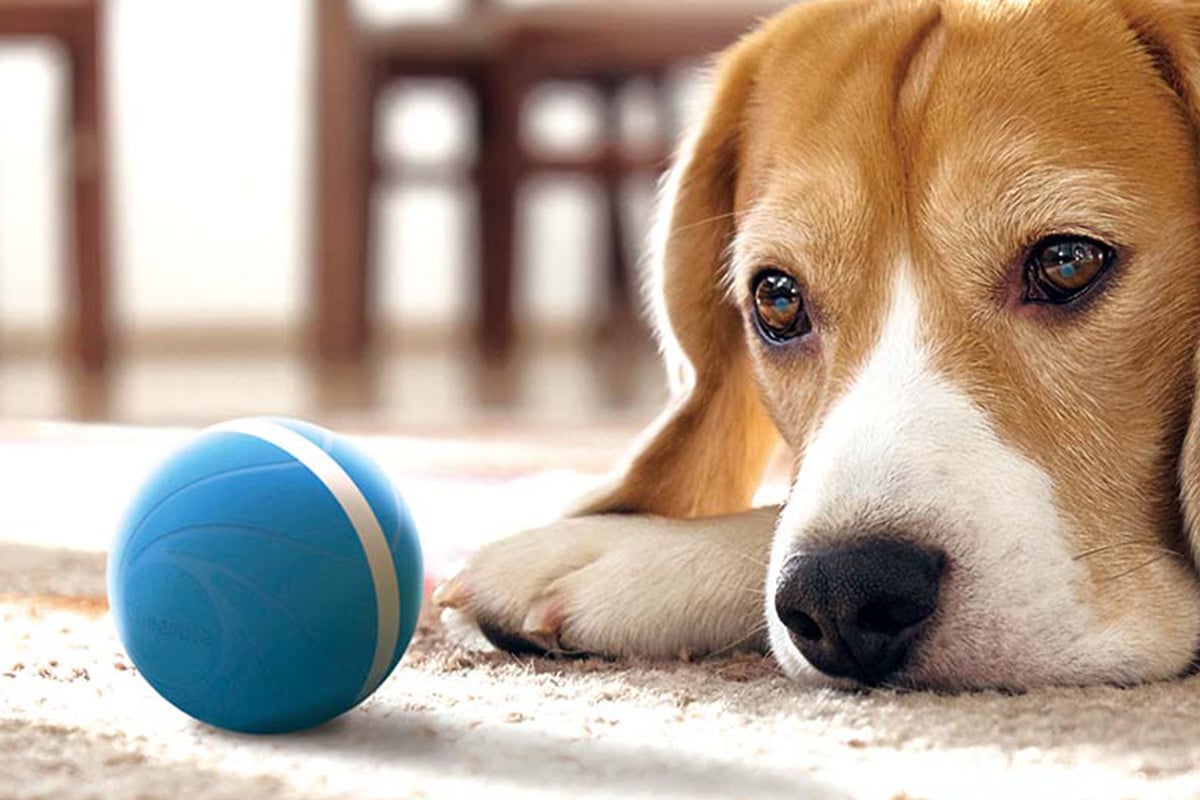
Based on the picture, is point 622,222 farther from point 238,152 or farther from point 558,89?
point 238,152

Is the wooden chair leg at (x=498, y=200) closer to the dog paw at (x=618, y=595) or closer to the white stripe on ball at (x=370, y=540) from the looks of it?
the dog paw at (x=618, y=595)

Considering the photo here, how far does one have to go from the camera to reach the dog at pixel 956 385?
1786mm

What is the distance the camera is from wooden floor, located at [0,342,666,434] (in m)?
5.51

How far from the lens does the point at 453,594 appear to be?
84.6 inches

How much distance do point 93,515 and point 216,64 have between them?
7125 mm

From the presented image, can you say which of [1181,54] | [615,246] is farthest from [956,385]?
[615,246]

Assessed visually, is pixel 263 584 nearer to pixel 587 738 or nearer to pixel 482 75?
pixel 587 738

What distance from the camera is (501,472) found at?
4008 mm

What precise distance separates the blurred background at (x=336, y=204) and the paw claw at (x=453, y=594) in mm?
3052

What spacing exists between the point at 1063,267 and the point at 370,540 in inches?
31.1

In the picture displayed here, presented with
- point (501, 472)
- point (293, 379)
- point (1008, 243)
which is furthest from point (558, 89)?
point (1008, 243)

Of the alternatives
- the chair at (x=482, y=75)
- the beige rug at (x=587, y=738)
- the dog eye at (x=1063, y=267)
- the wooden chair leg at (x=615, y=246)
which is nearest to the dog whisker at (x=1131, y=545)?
the beige rug at (x=587, y=738)

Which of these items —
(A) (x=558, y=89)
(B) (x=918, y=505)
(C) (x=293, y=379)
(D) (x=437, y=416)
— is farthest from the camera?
(A) (x=558, y=89)

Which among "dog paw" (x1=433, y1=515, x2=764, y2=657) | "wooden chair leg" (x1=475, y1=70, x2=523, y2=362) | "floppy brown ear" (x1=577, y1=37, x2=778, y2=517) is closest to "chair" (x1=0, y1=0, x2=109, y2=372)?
"wooden chair leg" (x1=475, y1=70, x2=523, y2=362)
